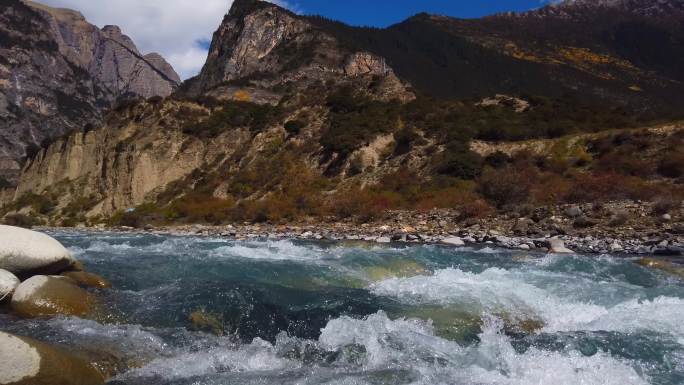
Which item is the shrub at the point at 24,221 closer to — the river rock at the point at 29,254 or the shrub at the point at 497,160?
the river rock at the point at 29,254

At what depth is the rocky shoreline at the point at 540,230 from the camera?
15.2 metres

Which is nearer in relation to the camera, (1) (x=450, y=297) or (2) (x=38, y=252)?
(1) (x=450, y=297)

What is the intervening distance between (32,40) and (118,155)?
149m

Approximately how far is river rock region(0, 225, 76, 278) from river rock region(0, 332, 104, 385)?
4611mm

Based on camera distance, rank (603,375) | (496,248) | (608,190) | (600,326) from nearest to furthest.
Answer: (603,375), (600,326), (496,248), (608,190)

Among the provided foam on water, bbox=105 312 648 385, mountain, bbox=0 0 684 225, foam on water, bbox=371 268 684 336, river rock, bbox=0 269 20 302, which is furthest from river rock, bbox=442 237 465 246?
river rock, bbox=0 269 20 302

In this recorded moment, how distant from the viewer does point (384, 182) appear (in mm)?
31047

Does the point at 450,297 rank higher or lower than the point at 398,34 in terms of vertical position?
lower

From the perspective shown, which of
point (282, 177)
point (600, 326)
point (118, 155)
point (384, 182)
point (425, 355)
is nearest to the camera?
point (425, 355)

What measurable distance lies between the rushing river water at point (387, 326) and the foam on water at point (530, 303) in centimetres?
3

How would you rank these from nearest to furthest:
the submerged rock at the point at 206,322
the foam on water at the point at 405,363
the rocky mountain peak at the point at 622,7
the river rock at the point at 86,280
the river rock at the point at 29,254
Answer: the foam on water at the point at 405,363
the submerged rock at the point at 206,322
the river rock at the point at 29,254
the river rock at the point at 86,280
the rocky mountain peak at the point at 622,7

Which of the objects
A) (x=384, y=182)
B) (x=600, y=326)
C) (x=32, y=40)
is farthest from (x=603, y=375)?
(x=32, y=40)

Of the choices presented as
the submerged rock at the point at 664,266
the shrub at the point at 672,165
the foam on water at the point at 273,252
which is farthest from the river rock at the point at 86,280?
the shrub at the point at 672,165

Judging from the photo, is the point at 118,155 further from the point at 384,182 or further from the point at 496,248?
the point at 496,248
